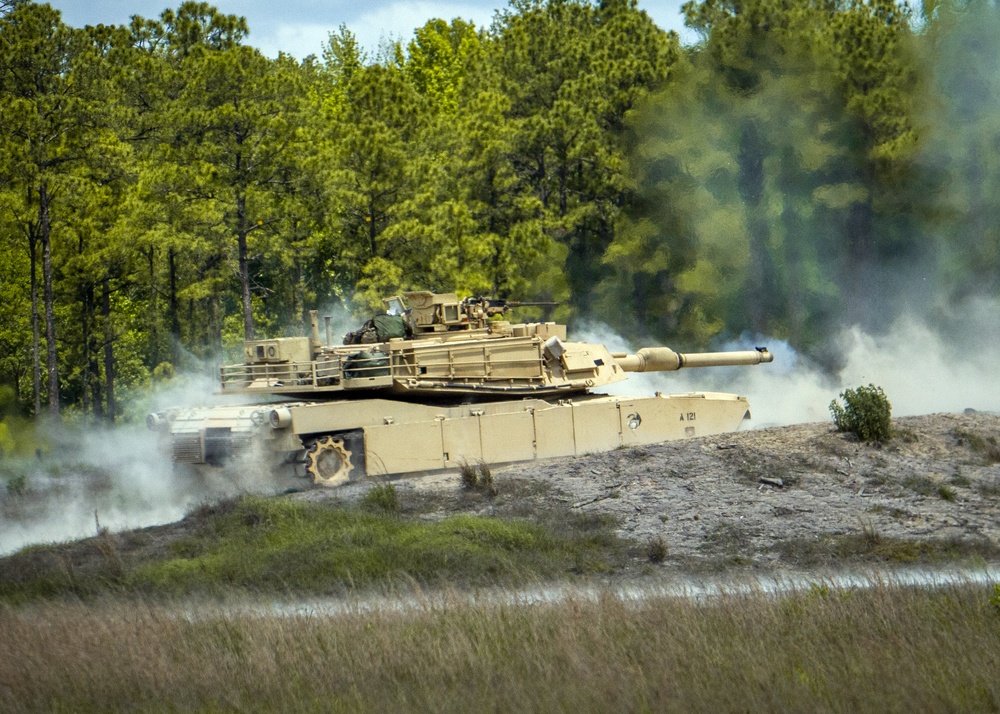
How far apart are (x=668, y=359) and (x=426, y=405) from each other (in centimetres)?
618

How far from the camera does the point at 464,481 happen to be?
1802 cm

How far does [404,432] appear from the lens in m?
19.3

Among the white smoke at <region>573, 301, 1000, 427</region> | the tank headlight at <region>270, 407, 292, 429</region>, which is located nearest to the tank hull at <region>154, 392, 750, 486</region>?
the tank headlight at <region>270, 407, 292, 429</region>

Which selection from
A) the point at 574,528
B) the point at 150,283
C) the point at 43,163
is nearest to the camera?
the point at 574,528

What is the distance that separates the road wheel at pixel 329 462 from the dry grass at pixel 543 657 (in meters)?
7.28

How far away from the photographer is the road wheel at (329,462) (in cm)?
1884

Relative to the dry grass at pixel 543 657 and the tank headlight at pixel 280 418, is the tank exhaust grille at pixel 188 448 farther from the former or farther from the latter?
the dry grass at pixel 543 657

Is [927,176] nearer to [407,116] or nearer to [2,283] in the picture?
[407,116]

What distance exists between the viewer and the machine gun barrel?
23703 mm

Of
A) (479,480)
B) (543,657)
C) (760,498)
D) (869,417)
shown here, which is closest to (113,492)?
(479,480)

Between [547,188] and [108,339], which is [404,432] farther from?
[547,188]

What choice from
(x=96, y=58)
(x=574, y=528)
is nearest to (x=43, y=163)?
(x=96, y=58)

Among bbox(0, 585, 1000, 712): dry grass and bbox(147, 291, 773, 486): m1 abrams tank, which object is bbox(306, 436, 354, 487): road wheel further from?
bbox(0, 585, 1000, 712): dry grass

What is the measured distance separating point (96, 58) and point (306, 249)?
7.84 m
